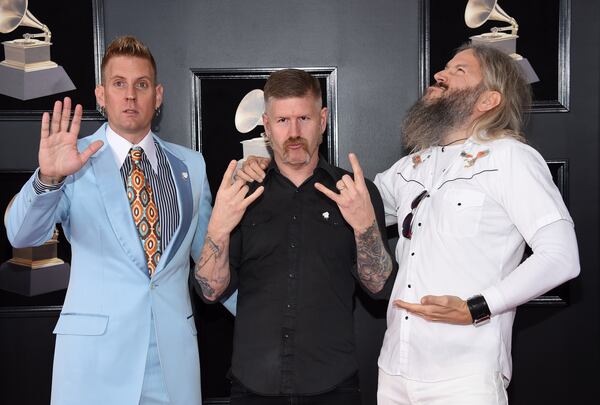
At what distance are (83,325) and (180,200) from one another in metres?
0.55

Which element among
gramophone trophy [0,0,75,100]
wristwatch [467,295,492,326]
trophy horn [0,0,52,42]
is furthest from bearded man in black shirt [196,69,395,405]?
trophy horn [0,0,52,42]

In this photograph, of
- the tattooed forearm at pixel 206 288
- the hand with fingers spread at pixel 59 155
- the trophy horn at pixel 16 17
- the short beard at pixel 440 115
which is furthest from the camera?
the trophy horn at pixel 16 17

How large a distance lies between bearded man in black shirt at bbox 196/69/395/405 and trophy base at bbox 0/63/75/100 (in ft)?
4.52

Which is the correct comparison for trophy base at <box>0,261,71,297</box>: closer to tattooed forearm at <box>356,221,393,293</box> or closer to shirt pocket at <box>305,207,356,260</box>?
shirt pocket at <box>305,207,356,260</box>

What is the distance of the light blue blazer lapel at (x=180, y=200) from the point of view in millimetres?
2412

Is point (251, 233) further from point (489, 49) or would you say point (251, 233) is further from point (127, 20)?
point (127, 20)

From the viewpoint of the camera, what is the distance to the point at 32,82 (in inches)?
129

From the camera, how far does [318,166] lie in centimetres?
248

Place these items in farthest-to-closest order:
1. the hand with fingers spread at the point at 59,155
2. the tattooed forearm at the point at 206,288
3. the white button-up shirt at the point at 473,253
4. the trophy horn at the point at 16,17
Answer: the trophy horn at the point at 16,17 < the tattooed forearm at the point at 206,288 < the white button-up shirt at the point at 473,253 < the hand with fingers spread at the point at 59,155

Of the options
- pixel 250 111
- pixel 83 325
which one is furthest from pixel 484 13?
pixel 83 325

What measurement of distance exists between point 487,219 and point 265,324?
0.84m

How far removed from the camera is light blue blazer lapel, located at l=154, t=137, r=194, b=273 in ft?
7.91

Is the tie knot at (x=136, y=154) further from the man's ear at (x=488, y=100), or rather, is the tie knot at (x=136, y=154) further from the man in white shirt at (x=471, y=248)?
the man's ear at (x=488, y=100)

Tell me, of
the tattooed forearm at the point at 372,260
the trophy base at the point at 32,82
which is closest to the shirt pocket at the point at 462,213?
the tattooed forearm at the point at 372,260
